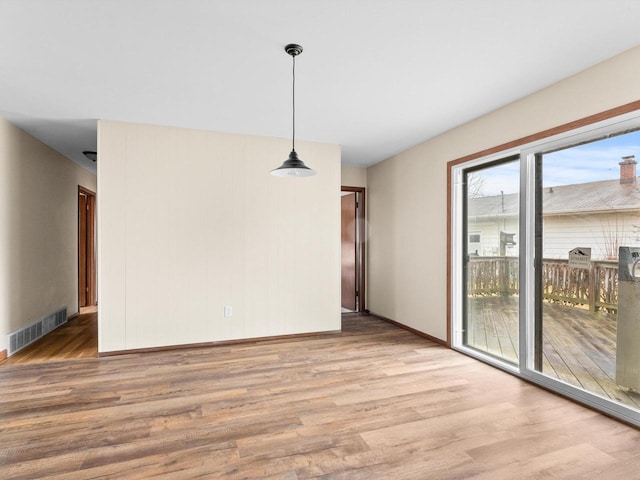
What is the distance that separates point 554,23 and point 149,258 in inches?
164

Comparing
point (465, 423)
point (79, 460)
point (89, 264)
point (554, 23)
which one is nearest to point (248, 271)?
point (79, 460)

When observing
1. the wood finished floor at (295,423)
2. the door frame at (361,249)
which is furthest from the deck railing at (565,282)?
the door frame at (361,249)

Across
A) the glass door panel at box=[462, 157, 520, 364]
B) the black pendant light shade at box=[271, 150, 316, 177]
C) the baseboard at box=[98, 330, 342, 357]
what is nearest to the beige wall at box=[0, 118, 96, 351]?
the baseboard at box=[98, 330, 342, 357]

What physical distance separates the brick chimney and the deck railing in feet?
2.03

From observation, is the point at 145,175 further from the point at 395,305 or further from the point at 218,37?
the point at 395,305

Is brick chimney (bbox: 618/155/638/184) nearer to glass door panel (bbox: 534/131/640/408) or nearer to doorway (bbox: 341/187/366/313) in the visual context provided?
glass door panel (bbox: 534/131/640/408)

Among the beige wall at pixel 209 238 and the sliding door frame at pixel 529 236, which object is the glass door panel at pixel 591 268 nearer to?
the sliding door frame at pixel 529 236

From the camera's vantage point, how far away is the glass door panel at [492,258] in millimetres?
3572

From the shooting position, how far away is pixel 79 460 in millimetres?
2066

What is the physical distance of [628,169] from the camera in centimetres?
260

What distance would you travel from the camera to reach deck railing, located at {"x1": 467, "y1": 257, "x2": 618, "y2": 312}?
2.71 metres

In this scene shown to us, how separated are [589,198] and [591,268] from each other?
56 cm

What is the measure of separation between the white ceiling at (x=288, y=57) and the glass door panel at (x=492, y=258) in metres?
0.74

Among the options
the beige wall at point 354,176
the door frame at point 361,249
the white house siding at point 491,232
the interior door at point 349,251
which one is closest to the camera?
the white house siding at point 491,232
